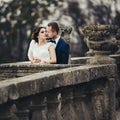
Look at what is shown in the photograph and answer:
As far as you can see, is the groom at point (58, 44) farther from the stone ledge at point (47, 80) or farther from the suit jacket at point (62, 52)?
the stone ledge at point (47, 80)

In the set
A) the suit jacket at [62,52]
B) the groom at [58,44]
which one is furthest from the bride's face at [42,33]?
the suit jacket at [62,52]

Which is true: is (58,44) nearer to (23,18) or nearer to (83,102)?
(83,102)

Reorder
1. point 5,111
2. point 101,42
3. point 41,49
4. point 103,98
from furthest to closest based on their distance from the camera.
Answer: point 41,49
point 101,42
point 103,98
point 5,111

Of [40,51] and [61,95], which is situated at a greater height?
[40,51]

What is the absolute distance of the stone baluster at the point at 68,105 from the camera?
646cm

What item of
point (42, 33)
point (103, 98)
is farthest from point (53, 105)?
point (42, 33)

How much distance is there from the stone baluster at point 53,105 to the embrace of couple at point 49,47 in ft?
8.90

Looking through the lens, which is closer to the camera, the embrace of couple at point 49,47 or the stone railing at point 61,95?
the stone railing at point 61,95

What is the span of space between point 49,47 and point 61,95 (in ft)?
9.69

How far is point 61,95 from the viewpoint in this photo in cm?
639

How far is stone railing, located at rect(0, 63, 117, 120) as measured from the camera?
17.9ft

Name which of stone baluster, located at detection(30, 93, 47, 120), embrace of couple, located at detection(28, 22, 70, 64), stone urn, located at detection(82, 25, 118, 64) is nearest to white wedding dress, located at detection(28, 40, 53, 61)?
embrace of couple, located at detection(28, 22, 70, 64)

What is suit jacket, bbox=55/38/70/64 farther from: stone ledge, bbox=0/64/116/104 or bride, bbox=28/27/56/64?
stone ledge, bbox=0/64/116/104

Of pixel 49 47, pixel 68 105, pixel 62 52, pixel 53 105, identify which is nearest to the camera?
pixel 53 105
